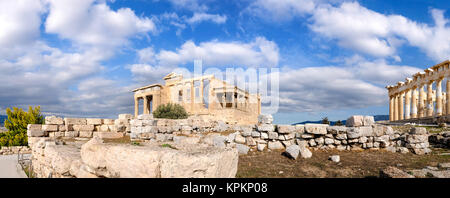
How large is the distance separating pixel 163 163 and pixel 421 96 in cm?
4417

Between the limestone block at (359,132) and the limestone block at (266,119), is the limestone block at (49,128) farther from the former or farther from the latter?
the limestone block at (359,132)

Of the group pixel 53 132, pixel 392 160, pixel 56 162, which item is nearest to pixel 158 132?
pixel 53 132

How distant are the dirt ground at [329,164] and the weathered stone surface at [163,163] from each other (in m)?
2.45

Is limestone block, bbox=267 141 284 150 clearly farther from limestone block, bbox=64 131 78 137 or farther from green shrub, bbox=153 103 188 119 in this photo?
green shrub, bbox=153 103 188 119

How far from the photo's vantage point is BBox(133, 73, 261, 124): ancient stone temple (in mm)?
33844

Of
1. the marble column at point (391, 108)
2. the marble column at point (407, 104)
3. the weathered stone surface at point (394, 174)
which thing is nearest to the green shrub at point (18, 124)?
the weathered stone surface at point (394, 174)

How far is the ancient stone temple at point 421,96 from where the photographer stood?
29.0 meters

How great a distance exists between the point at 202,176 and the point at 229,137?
23.5 ft

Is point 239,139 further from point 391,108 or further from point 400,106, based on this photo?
point 391,108

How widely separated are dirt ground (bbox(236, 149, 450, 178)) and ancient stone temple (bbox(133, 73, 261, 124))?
23.5 metres

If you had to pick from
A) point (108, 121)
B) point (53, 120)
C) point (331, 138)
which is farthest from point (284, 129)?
point (53, 120)

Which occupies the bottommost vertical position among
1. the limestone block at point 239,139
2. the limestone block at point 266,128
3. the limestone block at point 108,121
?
the limestone block at point 239,139

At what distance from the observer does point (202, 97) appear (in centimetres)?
3475
